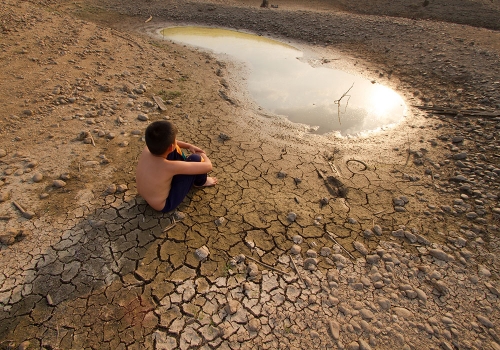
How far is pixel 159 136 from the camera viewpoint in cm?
260

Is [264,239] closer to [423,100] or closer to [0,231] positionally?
[0,231]

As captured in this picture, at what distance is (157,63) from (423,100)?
230 inches

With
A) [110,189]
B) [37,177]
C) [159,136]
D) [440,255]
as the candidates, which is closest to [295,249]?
[440,255]

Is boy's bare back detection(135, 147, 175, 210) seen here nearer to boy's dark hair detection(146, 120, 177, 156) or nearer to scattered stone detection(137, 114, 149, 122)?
boy's dark hair detection(146, 120, 177, 156)

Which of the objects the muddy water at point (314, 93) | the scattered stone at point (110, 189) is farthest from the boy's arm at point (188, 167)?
the muddy water at point (314, 93)

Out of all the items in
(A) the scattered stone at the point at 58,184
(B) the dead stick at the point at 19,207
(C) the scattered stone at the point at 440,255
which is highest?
(C) the scattered stone at the point at 440,255

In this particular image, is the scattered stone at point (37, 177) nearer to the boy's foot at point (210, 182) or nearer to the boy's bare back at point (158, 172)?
the boy's bare back at point (158, 172)

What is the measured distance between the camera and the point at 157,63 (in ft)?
21.7

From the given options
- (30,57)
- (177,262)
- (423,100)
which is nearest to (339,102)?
(423,100)

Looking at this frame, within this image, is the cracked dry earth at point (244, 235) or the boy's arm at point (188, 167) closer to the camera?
the cracked dry earth at point (244, 235)

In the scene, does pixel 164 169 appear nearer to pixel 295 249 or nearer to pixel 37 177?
pixel 295 249

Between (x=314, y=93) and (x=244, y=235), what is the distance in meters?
4.10

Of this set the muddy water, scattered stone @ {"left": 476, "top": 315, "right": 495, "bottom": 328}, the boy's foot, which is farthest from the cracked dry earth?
the muddy water

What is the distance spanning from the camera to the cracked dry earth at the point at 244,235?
2.26m
